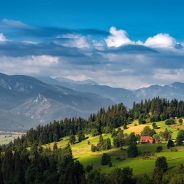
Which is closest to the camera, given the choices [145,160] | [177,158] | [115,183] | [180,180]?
[180,180]

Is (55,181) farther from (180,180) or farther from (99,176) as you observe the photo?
(180,180)

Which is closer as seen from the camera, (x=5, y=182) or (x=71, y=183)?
(x=71, y=183)

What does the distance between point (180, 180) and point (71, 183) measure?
50015mm

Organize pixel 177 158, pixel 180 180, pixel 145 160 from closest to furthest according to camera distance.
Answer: pixel 180 180
pixel 177 158
pixel 145 160

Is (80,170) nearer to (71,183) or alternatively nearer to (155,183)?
(71,183)

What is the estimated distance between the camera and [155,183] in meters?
141

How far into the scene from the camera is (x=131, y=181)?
6176 inches

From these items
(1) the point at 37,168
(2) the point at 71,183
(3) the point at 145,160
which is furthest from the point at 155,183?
(1) the point at 37,168

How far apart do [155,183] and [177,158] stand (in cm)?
4637

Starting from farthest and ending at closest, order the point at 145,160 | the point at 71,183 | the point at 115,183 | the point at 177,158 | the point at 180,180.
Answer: the point at 145,160, the point at 177,158, the point at 71,183, the point at 115,183, the point at 180,180

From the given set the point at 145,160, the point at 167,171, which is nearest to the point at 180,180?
the point at 167,171

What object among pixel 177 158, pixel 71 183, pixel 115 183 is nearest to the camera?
pixel 115 183

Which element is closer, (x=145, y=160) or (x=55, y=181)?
(x=55, y=181)

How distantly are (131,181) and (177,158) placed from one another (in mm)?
35077
